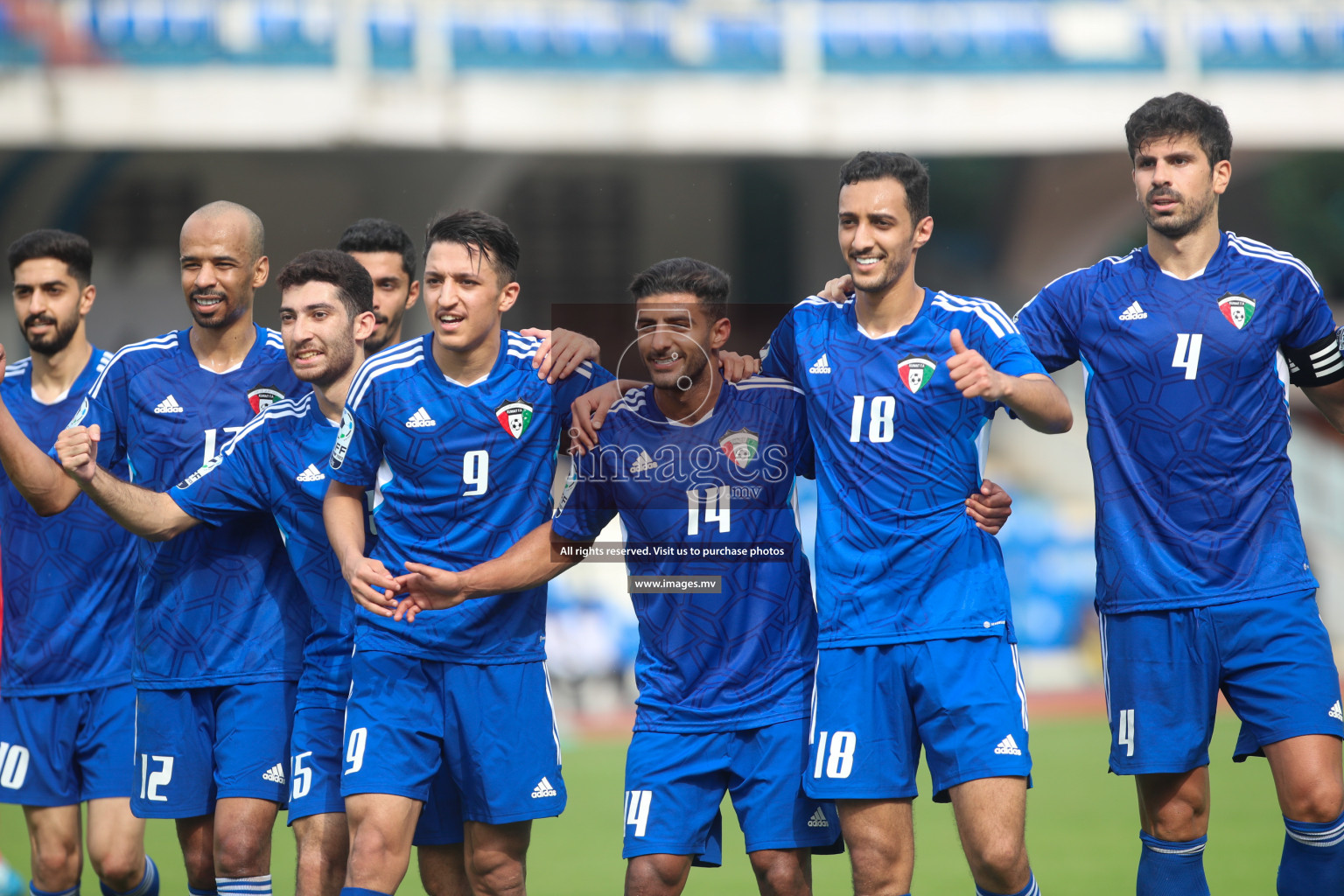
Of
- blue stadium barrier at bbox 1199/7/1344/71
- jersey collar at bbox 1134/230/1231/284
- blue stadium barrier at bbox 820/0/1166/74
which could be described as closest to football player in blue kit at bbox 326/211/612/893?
jersey collar at bbox 1134/230/1231/284

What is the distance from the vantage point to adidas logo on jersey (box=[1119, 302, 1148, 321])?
4.53 meters

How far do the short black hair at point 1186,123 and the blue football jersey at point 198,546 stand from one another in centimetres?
296

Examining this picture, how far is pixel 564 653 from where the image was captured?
13328 millimetres

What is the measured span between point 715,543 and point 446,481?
857 mm

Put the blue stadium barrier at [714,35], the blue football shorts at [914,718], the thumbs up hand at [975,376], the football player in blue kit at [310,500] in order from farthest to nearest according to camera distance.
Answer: the blue stadium barrier at [714,35] < the football player in blue kit at [310,500] < the blue football shorts at [914,718] < the thumbs up hand at [975,376]

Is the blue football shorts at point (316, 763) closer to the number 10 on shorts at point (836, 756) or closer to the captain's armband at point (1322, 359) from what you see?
the number 10 on shorts at point (836, 756)

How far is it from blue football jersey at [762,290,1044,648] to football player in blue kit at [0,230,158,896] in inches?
113

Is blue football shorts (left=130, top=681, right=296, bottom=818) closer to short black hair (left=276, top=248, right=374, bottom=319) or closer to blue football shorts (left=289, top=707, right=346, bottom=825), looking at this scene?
blue football shorts (left=289, top=707, right=346, bottom=825)

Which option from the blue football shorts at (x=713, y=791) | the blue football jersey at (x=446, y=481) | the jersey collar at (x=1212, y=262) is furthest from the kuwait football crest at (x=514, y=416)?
the jersey collar at (x=1212, y=262)

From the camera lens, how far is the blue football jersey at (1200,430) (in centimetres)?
442

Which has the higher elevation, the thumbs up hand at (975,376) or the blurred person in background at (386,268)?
the blurred person in background at (386,268)

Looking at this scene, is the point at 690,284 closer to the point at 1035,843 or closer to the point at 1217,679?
the point at 1217,679

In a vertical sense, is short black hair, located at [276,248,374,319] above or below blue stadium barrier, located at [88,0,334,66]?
below

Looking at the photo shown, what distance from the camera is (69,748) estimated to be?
5547 millimetres
